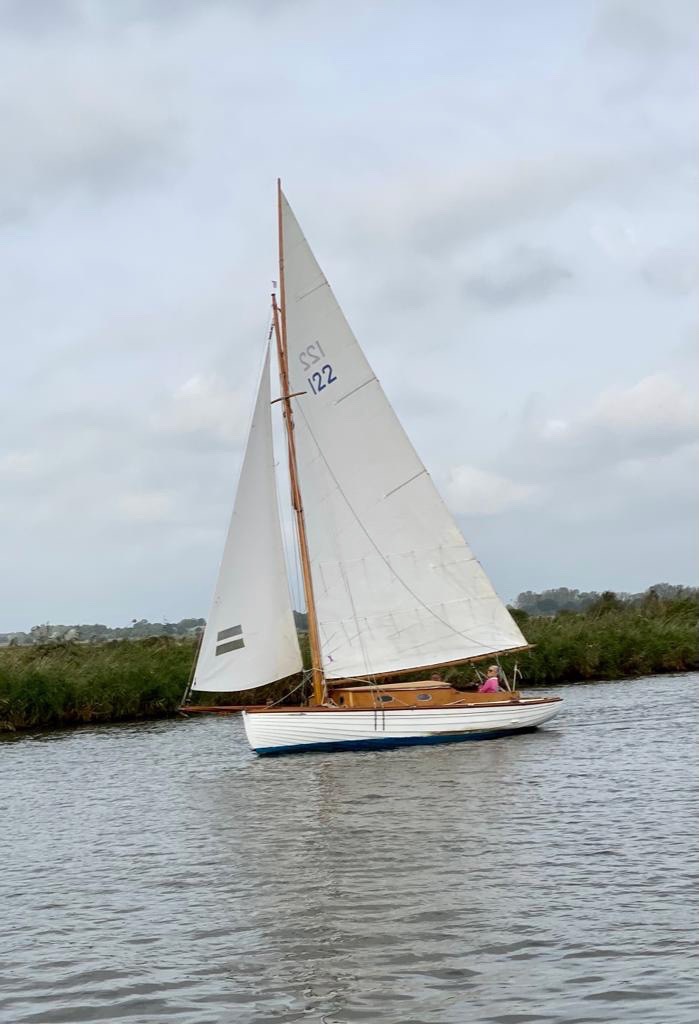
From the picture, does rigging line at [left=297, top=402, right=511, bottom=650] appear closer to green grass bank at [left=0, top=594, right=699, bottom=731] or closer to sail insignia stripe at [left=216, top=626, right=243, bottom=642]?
sail insignia stripe at [left=216, top=626, right=243, bottom=642]

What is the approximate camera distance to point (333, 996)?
1227cm

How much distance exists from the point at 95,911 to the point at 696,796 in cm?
1136

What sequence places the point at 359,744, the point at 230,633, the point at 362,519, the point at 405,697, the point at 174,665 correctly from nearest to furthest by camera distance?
the point at 230,633 → the point at 359,744 → the point at 405,697 → the point at 362,519 → the point at 174,665

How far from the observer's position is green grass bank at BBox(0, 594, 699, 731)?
42500mm

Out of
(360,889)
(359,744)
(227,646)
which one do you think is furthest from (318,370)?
(360,889)

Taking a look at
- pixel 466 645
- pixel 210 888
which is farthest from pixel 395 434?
pixel 210 888

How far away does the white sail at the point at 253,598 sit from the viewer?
32438mm

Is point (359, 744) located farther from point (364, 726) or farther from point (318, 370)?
point (318, 370)

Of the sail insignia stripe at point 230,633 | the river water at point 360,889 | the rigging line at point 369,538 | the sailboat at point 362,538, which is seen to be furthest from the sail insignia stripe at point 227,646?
the rigging line at point 369,538

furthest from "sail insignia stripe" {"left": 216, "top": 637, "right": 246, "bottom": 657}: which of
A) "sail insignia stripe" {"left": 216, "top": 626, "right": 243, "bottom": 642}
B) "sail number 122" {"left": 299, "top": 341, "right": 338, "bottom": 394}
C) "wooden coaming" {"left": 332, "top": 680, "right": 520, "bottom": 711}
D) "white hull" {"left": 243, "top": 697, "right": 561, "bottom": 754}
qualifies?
"sail number 122" {"left": 299, "top": 341, "right": 338, "bottom": 394}

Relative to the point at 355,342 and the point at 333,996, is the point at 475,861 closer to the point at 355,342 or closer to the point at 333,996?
the point at 333,996

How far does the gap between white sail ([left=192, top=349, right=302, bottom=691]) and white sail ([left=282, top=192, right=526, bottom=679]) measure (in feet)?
5.87

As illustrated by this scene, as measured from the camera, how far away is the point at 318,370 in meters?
34.9

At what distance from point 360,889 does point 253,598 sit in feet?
A: 52.9
